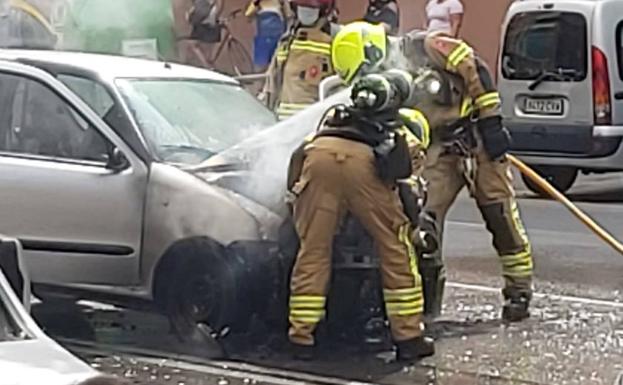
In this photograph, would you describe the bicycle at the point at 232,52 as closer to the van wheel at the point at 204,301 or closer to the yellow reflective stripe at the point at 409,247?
the van wheel at the point at 204,301

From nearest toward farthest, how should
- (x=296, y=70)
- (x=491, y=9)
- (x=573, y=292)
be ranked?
1. (x=573, y=292)
2. (x=296, y=70)
3. (x=491, y=9)

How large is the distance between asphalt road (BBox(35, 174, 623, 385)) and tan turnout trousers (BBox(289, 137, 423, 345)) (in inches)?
11.5

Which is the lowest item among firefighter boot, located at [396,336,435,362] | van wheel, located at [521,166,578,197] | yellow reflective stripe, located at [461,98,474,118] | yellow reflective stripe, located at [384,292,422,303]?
van wheel, located at [521,166,578,197]

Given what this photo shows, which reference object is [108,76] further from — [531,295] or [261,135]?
[531,295]

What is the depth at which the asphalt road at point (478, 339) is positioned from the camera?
27.2ft

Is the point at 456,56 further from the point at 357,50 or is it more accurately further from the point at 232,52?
the point at 232,52

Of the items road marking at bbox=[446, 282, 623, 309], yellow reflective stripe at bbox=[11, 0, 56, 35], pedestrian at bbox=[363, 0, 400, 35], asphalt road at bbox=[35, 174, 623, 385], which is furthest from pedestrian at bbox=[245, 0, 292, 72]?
road marking at bbox=[446, 282, 623, 309]

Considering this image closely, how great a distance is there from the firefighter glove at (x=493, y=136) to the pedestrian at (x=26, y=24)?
679cm

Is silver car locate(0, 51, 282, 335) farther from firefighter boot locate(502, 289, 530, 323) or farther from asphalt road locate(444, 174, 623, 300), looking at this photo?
asphalt road locate(444, 174, 623, 300)

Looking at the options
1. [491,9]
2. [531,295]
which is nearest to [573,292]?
[531,295]

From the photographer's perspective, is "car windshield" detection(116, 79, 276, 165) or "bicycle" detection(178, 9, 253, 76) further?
"bicycle" detection(178, 9, 253, 76)

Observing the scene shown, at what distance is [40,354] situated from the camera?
14.2 feet

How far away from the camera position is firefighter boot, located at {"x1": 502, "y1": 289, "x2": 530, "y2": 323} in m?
9.88

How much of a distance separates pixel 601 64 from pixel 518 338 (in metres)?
7.91
